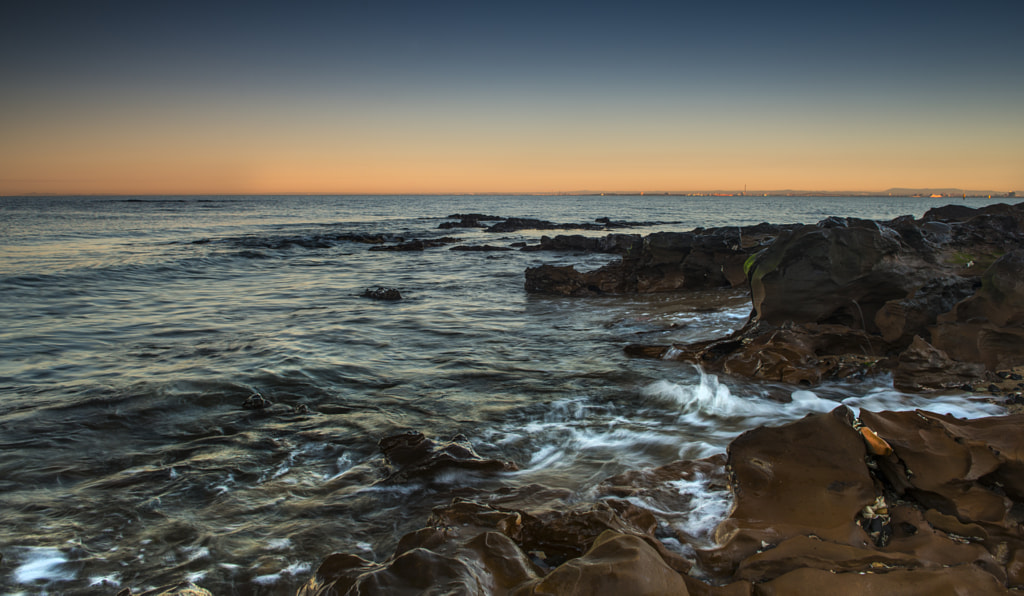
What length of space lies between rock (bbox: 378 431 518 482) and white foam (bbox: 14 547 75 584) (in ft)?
6.08

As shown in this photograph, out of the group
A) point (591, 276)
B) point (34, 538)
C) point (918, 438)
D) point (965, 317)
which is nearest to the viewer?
point (918, 438)

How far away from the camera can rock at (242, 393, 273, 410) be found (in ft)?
17.9

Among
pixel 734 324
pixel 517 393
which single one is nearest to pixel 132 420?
pixel 517 393

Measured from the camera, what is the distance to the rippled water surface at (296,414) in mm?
3170

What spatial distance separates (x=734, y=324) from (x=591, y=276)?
451 centimetres

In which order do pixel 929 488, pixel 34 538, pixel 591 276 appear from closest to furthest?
pixel 929 488 < pixel 34 538 < pixel 591 276

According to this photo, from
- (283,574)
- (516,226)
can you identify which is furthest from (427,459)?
(516,226)

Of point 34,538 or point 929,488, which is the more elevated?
point 929,488

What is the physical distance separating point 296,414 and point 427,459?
79.7 inches

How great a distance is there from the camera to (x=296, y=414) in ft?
17.5

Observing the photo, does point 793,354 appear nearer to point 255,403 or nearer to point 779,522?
point 779,522

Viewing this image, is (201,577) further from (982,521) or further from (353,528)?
(982,521)

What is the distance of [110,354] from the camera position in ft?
24.4

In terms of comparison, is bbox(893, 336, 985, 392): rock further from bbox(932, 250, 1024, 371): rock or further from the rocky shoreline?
bbox(932, 250, 1024, 371): rock
